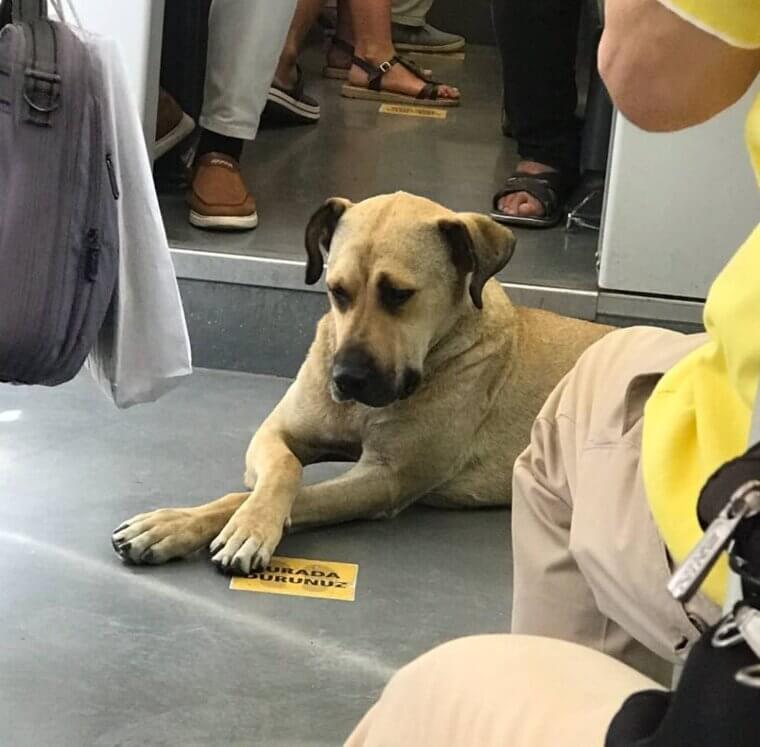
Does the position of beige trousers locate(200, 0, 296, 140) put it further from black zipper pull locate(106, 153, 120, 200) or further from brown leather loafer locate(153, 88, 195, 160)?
black zipper pull locate(106, 153, 120, 200)

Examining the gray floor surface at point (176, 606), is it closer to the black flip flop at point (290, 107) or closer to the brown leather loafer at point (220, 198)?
the brown leather loafer at point (220, 198)

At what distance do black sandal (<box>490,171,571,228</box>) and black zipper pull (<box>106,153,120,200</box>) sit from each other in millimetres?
1788

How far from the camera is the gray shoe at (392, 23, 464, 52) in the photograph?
5.55 metres

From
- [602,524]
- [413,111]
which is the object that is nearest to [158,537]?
[602,524]

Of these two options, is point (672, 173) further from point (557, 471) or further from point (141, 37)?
point (557, 471)

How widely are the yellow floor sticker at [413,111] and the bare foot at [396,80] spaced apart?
0.11m

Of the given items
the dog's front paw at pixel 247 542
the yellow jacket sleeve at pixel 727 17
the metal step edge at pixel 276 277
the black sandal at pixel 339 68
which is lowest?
the dog's front paw at pixel 247 542

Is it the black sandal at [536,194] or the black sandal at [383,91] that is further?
the black sandal at [383,91]

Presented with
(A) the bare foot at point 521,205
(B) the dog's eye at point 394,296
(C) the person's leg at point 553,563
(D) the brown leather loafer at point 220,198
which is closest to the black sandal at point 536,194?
(A) the bare foot at point 521,205

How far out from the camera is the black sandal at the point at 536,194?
3.28m

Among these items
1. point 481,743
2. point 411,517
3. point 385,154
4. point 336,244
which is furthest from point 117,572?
point 385,154

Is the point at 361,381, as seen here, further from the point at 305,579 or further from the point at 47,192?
the point at 47,192

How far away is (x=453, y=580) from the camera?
2.10m

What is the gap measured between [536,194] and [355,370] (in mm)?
1197
